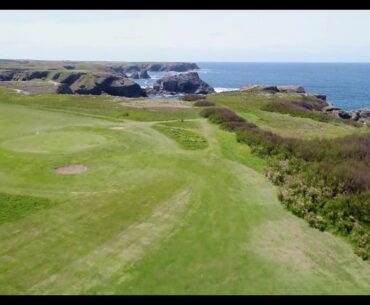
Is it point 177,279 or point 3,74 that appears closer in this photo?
point 177,279

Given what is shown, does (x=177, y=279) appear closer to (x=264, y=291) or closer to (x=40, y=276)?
(x=264, y=291)

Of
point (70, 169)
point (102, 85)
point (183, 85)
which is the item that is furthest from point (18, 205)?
point (183, 85)

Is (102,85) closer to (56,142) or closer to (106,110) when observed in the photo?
(106,110)

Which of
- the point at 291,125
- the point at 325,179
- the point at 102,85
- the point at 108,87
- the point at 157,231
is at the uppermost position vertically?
the point at 325,179

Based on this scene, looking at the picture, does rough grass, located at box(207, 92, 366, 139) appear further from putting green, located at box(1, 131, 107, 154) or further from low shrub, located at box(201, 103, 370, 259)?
putting green, located at box(1, 131, 107, 154)

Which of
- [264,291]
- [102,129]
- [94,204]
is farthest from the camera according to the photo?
[102,129]
